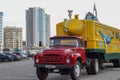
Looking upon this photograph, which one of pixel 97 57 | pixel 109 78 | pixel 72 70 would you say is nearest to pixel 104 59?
pixel 97 57

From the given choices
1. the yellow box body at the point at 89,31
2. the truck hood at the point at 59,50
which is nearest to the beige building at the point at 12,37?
the yellow box body at the point at 89,31

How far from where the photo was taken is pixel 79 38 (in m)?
19.5

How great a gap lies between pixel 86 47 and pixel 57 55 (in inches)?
162

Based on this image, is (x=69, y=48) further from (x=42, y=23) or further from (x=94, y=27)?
(x=42, y=23)

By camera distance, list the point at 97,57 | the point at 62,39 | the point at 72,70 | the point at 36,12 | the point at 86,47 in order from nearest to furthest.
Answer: the point at 72,70 < the point at 62,39 < the point at 86,47 < the point at 97,57 < the point at 36,12

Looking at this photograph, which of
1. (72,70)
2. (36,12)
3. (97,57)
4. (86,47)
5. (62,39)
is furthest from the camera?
(36,12)

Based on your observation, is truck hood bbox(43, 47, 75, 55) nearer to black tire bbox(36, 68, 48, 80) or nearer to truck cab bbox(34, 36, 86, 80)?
truck cab bbox(34, 36, 86, 80)

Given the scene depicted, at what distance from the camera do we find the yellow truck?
2125 cm

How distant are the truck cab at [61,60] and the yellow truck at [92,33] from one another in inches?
88.2

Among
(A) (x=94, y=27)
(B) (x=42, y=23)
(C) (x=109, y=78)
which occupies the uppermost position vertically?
(B) (x=42, y=23)

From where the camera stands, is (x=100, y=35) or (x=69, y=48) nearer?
(x=69, y=48)

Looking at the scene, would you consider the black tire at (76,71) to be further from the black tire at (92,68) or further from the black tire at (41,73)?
the black tire at (92,68)

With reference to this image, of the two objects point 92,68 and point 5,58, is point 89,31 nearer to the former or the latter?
point 92,68

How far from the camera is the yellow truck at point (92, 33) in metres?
21.2
